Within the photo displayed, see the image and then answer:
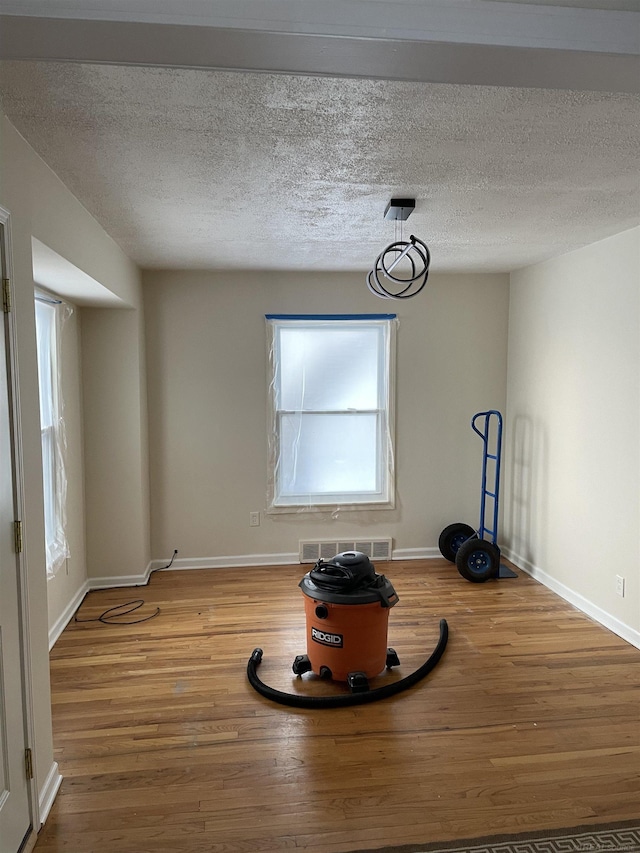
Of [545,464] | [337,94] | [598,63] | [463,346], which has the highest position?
[337,94]

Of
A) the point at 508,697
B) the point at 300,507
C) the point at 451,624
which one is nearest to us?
the point at 508,697

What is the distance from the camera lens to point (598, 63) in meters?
1.33

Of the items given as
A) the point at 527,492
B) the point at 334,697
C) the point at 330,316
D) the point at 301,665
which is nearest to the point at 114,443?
the point at 330,316

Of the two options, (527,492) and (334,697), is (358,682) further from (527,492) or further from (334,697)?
(527,492)

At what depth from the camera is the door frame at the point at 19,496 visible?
6.19ft

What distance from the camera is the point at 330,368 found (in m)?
4.98

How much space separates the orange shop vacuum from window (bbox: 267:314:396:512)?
198 centimetres

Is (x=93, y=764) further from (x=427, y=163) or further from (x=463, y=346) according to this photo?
(x=463, y=346)

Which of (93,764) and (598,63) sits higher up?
(598,63)

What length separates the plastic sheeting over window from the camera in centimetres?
349

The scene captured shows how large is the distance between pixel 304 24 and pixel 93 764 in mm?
2710

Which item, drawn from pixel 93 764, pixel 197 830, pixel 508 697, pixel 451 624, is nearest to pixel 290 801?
pixel 197 830

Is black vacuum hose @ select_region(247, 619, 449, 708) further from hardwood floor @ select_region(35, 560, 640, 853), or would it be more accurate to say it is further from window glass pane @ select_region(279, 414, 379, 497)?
window glass pane @ select_region(279, 414, 379, 497)

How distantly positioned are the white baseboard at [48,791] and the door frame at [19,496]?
1.9 inches
